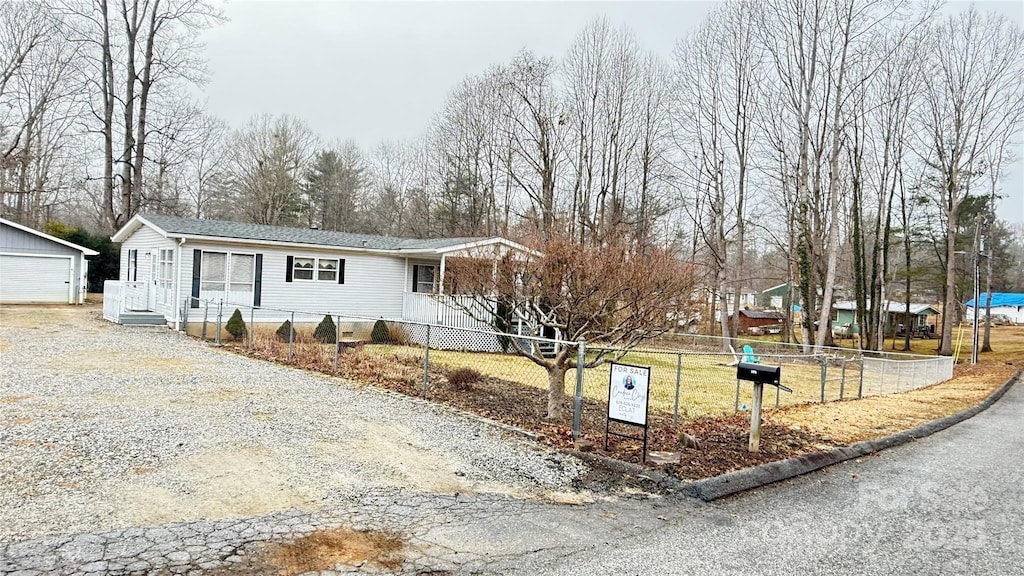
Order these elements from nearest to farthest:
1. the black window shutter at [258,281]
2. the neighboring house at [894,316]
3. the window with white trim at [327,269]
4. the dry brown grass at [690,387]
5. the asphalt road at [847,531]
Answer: the asphalt road at [847,531], the dry brown grass at [690,387], the black window shutter at [258,281], the window with white trim at [327,269], the neighboring house at [894,316]

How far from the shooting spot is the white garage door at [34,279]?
21.8m

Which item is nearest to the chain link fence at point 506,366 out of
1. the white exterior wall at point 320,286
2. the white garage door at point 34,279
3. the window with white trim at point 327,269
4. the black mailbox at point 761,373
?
the white exterior wall at point 320,286

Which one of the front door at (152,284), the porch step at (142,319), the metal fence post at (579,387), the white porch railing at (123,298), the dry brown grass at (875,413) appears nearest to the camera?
the metal fence post at (579,387)

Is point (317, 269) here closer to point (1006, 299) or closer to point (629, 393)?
point (629, 393)

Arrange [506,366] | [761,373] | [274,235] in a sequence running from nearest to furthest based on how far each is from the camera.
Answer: [761,373]
[506,366]
[274,235]

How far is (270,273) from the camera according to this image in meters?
17.7

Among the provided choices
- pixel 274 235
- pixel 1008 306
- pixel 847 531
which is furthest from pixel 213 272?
pixel 1008 306

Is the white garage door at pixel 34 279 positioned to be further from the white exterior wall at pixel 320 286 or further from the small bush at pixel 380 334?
the small bush at pixel 380 334

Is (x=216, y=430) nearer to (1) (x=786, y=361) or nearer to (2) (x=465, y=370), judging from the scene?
(2) (x=465, y=370)

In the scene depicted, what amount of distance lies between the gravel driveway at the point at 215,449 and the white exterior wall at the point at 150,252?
7.29 metres

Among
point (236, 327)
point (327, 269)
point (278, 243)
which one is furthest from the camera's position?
point (327, 269)

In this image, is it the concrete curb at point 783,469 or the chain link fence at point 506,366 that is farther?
the chain link fence at point 506,366

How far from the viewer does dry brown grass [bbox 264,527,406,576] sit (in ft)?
11.3

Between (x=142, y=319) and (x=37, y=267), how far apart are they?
896 cm
